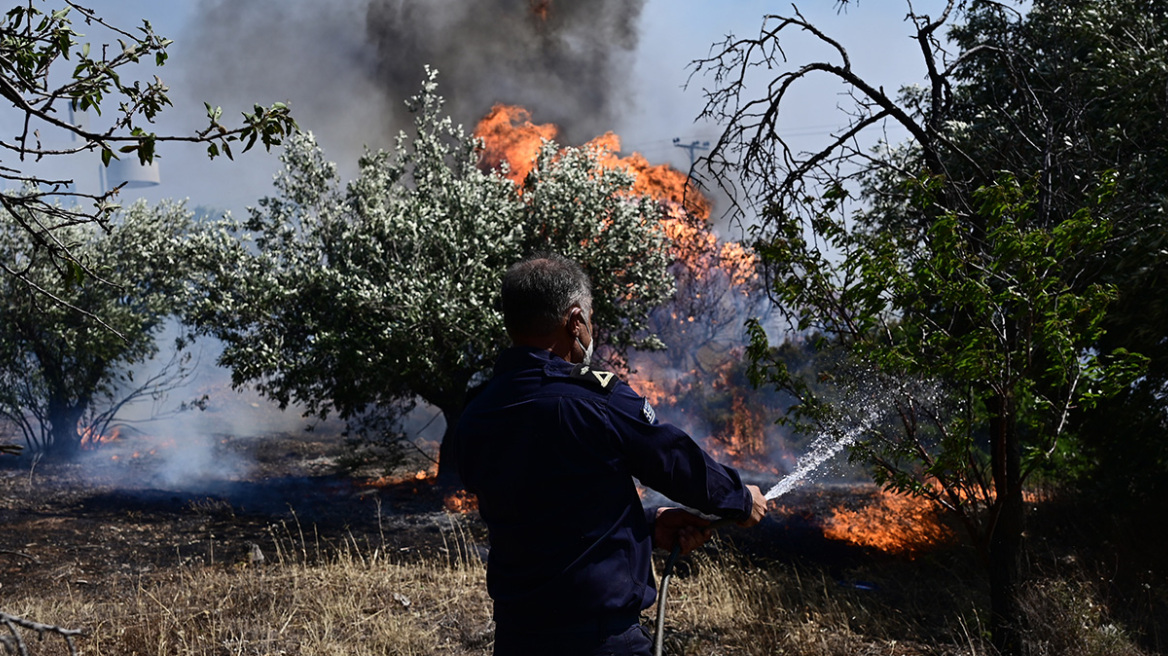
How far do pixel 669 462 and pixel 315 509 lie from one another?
1303cm

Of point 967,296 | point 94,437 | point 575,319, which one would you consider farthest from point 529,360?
point 94,437

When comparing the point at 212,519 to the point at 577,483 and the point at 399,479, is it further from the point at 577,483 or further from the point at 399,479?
the point at 577,483

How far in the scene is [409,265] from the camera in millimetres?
12203

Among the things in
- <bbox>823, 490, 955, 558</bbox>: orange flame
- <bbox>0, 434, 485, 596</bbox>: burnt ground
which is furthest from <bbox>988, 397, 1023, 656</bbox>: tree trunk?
<bbox>0, 434, 485, 596</bbox>: burnt ground

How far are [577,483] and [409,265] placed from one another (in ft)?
32.9

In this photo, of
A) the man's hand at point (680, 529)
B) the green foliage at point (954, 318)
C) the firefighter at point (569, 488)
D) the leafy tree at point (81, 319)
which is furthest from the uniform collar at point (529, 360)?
the leafy tree at point (81, 319)

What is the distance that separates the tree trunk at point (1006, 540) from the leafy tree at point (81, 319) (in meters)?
14.5

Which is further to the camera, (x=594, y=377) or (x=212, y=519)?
(x=212, y=519)

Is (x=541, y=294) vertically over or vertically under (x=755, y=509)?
over

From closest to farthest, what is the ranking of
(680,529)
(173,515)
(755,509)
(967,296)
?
(755,509)
(680,529)
(967,296)
(173,515)

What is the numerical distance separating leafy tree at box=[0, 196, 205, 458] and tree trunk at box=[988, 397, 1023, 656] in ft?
47.7

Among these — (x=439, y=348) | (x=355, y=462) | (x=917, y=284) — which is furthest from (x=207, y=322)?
(x=917, y=284)

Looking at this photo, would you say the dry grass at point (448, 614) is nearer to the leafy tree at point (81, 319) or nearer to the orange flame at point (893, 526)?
the orange flame at point (893, 526)

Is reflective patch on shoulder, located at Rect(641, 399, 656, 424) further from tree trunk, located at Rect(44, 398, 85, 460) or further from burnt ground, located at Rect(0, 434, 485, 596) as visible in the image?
tree trunk, located at Rect(44, 398, 85, 460)
